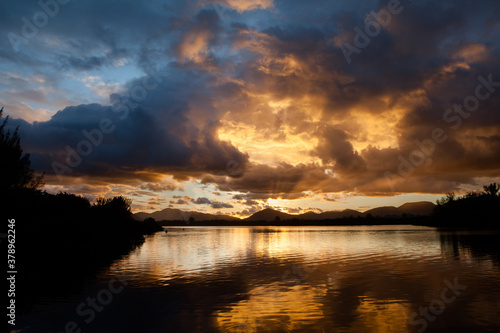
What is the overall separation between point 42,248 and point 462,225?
18378 centimetres

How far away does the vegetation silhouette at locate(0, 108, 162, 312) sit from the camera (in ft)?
106

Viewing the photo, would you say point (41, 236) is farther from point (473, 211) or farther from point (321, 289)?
point (473, 211)

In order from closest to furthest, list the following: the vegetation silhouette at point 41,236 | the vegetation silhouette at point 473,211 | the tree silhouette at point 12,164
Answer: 1. the vegetation silhouette at point 41,236
2. the tree silhouette at point 12,164
3. the vegetation silhouette at point 473,211

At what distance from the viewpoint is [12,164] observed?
50125 millimetres

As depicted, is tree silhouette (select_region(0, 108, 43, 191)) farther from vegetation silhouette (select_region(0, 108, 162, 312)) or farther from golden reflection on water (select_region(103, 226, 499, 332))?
golden reflection on water (select_region(103, 226, 499, 332))

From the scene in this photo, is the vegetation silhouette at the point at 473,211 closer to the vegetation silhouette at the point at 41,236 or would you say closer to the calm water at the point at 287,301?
the calm water at the point at 287,301

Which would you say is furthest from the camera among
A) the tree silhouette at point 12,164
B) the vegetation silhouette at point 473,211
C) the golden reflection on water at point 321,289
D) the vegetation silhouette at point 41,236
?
the vegetation silhouette at point 473,211

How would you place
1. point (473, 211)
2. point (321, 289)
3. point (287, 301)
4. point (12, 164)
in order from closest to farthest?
point (287, 301)
point (321, 289)
point (12, 164)
point (473, 211)

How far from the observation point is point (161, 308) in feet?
71.3

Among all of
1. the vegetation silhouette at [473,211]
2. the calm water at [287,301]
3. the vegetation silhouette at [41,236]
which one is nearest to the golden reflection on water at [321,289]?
the calm water at [287,301]

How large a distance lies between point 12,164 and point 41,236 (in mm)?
12959

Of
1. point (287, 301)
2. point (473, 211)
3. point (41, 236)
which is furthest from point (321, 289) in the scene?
point (473, 211)

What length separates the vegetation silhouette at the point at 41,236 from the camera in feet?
106

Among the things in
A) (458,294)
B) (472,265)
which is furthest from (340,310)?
(472,265)
